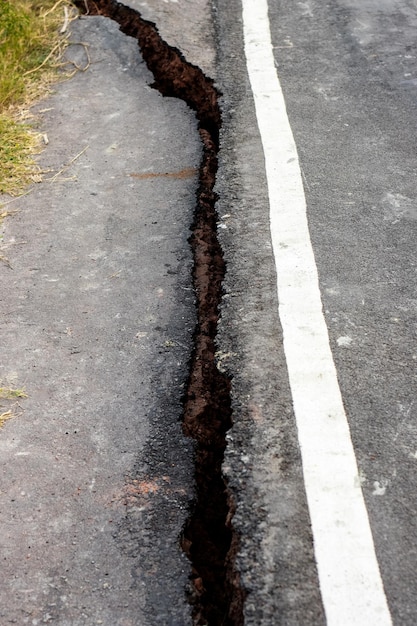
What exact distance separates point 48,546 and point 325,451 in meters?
0.93

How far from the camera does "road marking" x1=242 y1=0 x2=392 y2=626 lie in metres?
2.21

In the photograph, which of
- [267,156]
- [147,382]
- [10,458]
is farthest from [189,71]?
[10,458]

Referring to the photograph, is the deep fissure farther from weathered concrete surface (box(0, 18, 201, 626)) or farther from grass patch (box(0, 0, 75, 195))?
grass patch (box(0, 0, 75, 195))

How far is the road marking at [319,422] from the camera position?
7.25 feet

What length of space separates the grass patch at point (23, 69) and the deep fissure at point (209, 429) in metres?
1.05

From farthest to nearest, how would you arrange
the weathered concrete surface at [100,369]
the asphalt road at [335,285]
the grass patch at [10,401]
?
the grass patch at [10,401]
the weathered concrete surface at [100,369]
the asphalt road at [335,285]

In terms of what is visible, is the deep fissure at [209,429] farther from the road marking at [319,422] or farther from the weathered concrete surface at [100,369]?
the road marking at [319,422]

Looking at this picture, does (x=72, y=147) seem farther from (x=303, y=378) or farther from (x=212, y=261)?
(x=303, y=378)

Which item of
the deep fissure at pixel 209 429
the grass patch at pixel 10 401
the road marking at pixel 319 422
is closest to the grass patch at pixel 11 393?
the grass patch at pixel 10 401

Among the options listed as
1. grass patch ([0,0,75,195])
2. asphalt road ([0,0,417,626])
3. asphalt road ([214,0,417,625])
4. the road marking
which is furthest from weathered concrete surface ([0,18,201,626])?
the road marking

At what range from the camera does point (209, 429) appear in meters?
2.89

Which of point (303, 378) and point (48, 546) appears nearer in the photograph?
point (48, 546)

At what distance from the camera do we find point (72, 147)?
187 inches

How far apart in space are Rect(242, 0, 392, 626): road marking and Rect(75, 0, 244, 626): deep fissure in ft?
0.86
